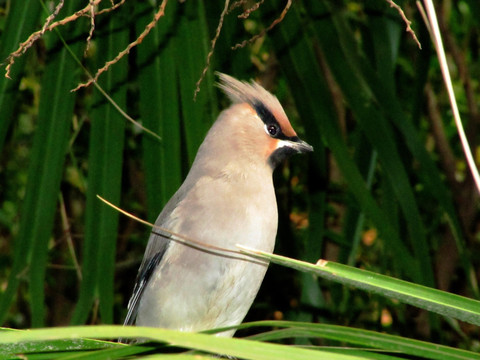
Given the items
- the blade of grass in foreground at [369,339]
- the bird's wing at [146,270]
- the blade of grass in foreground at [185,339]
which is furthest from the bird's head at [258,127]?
the blade of grass in foreground at [185,339]

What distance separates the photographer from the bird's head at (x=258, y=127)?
2.18m

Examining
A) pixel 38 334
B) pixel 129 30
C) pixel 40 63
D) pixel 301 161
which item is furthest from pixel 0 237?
pixel 38 334

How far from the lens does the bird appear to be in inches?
77.9

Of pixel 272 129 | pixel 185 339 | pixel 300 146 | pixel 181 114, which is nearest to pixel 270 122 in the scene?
pixel 272 129

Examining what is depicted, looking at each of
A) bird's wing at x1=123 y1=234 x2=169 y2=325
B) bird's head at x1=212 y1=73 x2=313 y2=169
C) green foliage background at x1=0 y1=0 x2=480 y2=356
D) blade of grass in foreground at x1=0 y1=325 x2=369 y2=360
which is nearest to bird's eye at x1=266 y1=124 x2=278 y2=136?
bird's head at x1=212 y1=73 x2=313 y2=169

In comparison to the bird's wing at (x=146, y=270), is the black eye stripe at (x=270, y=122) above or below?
above

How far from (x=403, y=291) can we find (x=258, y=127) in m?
1.40

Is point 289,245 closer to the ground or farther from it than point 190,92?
closer to the ground

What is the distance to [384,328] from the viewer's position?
3717 mm

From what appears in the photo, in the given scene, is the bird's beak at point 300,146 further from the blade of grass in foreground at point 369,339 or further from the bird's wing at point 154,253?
the blade of grass in foreground at point 369,339

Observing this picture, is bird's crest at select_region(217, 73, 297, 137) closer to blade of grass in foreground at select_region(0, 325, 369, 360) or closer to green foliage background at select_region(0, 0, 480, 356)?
green foliage background at select_region(0, 0, 480, 356)

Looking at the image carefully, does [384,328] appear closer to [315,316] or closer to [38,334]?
[315,316]

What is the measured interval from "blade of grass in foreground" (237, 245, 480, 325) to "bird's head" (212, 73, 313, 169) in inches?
50.6

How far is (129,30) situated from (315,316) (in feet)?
4.06
